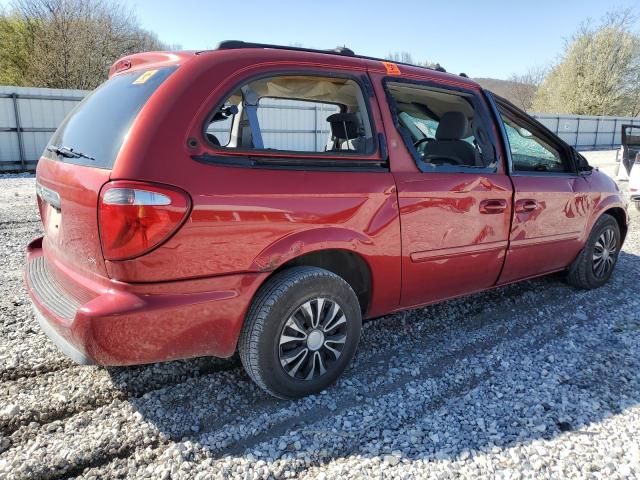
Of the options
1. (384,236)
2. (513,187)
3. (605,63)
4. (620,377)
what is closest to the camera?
(384,236)

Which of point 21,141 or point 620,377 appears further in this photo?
point 21,141

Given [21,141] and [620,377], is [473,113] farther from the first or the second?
[21,141]

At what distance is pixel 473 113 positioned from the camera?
3.59 m

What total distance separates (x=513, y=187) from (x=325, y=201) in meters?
1.65

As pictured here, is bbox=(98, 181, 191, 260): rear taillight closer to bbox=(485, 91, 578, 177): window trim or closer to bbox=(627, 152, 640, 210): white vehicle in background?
bbox=(485, 91, 578, 177): window trim

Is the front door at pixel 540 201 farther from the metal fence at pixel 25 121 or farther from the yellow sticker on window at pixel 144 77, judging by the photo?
the metal fence at pixel 25 121

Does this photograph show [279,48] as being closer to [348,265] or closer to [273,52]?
[273,52]

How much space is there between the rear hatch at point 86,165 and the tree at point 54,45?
67.3 feet

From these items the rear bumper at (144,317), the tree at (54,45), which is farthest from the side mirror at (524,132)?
the tree at (54,45)

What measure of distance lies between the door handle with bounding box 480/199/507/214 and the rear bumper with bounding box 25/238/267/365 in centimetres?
168

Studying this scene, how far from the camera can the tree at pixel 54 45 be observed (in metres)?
20.0

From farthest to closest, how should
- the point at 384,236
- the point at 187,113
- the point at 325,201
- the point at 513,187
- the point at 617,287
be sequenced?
1. the point at 617,287
2. the point at 513,187
3. the point at 384,236
4. the point at 325,201
5. the point at 187,113

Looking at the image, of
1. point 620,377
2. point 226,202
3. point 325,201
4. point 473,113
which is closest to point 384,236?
point 325,201

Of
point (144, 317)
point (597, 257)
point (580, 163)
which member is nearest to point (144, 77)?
point (144, 317)
